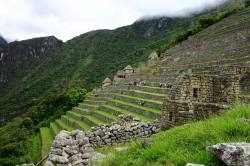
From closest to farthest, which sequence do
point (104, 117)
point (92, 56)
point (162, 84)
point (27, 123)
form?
point (104, 117)
point (162, 84)
point (27, 123)
point (92, 56)

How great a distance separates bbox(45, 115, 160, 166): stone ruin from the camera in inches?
294

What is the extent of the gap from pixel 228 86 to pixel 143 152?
15.6 feet

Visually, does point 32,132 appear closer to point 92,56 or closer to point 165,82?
point 165,82

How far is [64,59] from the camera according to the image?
112 metres

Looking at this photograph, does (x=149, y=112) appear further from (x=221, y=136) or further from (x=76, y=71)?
(x=76, y=71)

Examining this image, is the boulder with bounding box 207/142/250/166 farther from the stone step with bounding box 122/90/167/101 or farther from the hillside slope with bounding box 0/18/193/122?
the hillside slope with bounding box 0/18/193/122

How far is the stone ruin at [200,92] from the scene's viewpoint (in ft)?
28.3

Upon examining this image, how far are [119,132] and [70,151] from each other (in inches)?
134

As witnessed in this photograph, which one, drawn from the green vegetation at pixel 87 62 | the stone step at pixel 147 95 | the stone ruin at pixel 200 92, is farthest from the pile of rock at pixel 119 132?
the green vegetation at pixel 87 62

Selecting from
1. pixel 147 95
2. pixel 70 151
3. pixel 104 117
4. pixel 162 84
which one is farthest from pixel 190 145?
pixel 162 84

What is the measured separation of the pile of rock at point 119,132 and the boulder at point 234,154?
23.1 feet

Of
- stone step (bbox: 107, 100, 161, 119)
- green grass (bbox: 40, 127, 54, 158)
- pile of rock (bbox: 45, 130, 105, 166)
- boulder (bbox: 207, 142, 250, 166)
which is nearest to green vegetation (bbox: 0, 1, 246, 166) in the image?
green grass (bbox: 40, 127, 54, 158)

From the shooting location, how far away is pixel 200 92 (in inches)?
361

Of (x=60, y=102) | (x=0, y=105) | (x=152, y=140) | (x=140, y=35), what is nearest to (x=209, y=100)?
(x=152, y=140)
